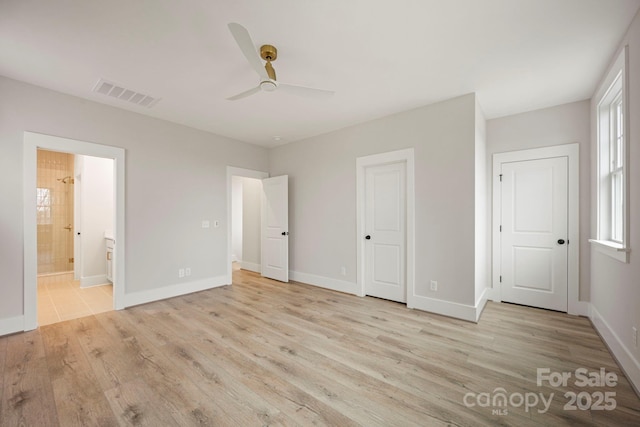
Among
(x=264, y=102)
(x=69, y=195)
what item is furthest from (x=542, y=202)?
(x=69, y=195)

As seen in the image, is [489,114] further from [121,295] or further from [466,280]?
[121,295]

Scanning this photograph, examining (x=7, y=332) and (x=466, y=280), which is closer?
(x=7, y=332)

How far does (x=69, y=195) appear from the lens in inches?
216

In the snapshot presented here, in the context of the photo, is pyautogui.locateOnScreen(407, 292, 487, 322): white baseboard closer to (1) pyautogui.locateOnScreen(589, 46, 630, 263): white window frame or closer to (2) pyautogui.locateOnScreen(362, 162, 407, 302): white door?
(2) pyautogui.locateOnScreen(362, 162, 407, 302): white door

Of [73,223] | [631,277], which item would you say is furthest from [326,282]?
[73,223]

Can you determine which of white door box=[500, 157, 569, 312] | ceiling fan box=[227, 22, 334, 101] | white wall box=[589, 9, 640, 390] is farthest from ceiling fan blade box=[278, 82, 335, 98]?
white door box=[500, 157, 569, 312]

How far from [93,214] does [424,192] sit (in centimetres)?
588

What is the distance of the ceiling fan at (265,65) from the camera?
5.76 ft

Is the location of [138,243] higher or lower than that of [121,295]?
higher

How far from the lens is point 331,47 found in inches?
90.0

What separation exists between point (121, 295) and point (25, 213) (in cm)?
141

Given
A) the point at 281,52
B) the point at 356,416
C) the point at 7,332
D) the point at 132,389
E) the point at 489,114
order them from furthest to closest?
the point at 489,114 → the point at 7,332 → the point at 281,52 → the point at 132,389 → the point at 356,416

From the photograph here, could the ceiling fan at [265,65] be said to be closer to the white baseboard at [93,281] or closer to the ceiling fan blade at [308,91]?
the ceiling fan blade at [308,91]

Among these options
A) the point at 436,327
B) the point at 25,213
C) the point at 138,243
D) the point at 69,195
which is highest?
the point at 69,195
